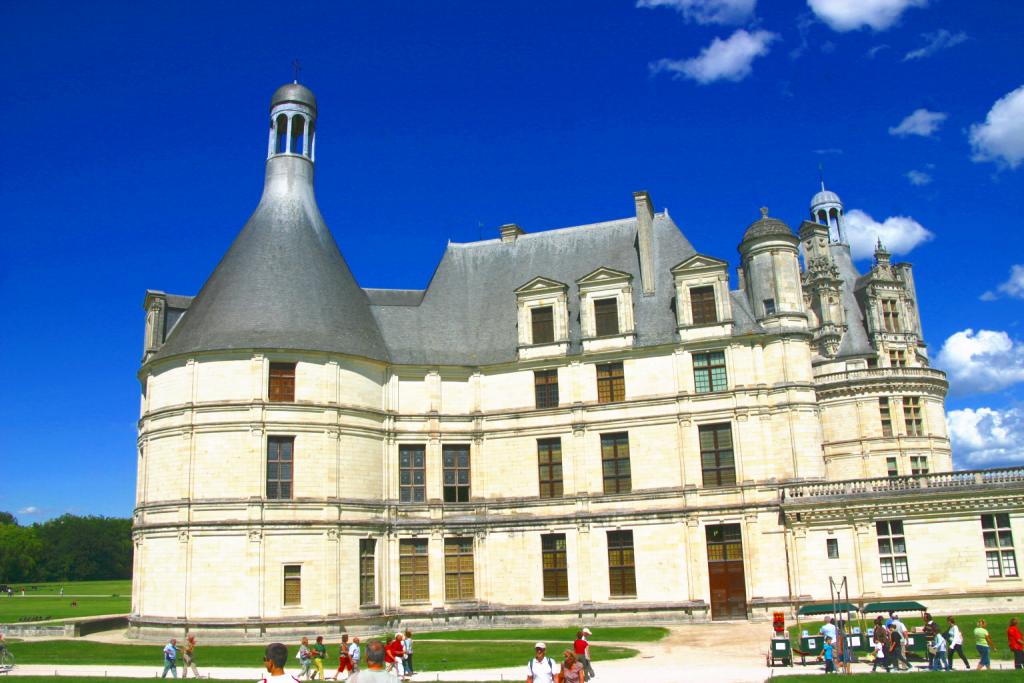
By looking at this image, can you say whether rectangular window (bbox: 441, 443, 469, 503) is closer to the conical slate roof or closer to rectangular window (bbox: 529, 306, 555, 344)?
the conical slate roof

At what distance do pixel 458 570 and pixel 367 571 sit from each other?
3912mm

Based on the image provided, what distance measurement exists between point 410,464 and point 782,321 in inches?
665

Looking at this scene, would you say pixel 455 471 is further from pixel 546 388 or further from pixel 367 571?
pixel 367 571

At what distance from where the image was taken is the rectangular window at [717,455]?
111ft

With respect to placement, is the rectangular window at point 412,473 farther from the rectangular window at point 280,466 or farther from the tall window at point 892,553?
the tall window at point 892,553

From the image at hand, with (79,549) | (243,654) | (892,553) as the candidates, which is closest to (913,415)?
(892,553)

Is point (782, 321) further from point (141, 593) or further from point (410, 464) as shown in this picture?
point (141, 593)

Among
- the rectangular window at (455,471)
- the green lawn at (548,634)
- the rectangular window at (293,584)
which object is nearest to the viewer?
the green lawn at (548,634)

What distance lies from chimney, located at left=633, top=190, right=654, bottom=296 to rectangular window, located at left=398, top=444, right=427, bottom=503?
1227 cm

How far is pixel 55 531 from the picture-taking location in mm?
135375

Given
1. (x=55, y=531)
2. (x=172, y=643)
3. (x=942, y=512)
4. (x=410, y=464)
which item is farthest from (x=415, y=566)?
(x=55, y=531)

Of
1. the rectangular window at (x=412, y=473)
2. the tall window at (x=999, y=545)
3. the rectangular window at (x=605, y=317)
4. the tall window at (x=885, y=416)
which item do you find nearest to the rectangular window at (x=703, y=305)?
the rectangular window at (x=605, y=317)

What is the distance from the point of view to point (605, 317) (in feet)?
120

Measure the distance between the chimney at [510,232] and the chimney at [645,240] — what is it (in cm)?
670
